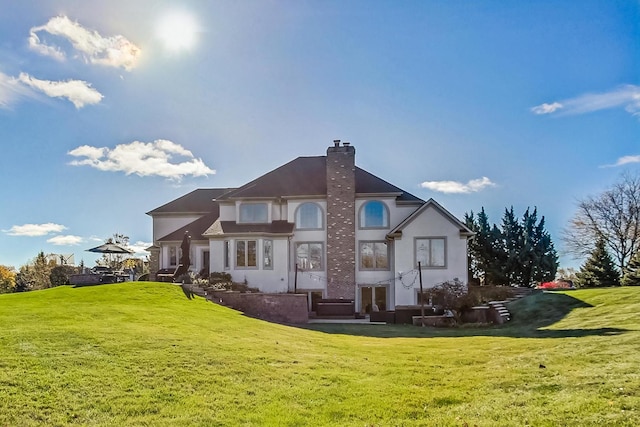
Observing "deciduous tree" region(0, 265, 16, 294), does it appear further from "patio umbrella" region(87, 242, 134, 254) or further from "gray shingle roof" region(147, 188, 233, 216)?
"gray shingle roof" region(147, 188, 233, 216)

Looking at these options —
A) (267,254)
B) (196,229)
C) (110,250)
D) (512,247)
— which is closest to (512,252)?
(512,247)

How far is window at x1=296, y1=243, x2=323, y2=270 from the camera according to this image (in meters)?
29.8

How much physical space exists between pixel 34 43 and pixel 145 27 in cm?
523

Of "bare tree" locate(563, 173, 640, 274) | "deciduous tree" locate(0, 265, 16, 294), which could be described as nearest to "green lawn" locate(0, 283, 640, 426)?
"bare tree" locate(563, 173, 640, 274)

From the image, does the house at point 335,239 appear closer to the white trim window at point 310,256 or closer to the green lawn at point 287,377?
the white trim window at point 310,256

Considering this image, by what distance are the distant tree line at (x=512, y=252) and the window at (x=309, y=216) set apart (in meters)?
13.5

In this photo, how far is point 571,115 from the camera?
816 inches

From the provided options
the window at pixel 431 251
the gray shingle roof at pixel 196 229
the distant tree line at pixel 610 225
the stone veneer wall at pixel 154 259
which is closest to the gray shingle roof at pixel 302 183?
the gray shingle roof at pixel 196 229

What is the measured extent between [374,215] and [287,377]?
71.8 ft

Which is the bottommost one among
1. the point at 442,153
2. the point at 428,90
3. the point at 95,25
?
the point at 442,153

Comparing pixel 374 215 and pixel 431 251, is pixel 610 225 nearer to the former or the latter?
pixel 431 251

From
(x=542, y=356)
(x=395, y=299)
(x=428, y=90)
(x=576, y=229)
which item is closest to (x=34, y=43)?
(x=428, y=90)

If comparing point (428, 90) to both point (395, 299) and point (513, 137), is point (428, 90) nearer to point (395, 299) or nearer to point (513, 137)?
point (513, 137)

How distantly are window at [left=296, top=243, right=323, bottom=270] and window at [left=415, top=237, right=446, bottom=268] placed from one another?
6.19m
